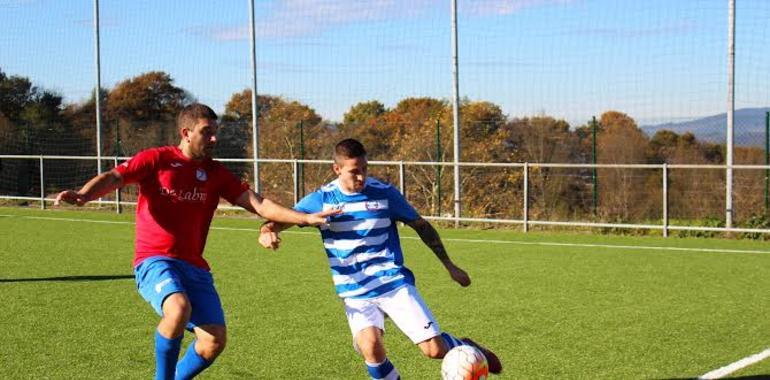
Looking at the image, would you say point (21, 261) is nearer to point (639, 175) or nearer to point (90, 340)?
point (90, 340)

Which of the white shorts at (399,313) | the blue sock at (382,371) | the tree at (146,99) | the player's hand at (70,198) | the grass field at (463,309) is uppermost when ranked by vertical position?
the tree at (146,99)

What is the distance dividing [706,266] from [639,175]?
617 centimetres

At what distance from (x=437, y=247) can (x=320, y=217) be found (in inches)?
35.9

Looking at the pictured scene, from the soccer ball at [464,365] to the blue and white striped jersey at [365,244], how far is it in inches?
21.2

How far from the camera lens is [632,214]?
17734 millimetres

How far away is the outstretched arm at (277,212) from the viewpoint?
552cm

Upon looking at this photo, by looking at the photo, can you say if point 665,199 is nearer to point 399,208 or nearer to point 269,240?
point 399,208

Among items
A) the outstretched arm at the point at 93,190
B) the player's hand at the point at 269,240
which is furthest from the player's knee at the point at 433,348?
the outstretched arm at the point at 93,190

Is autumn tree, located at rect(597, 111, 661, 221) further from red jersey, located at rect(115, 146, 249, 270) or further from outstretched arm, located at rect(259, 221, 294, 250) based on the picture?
red jersey, located at rect(115, 146, 249, 270)

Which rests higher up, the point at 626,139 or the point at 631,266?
the point at 626,139

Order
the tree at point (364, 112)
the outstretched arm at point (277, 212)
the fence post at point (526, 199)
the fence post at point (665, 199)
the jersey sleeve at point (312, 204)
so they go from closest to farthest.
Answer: the outstretched arm at point (277, 212) < the jersey sleeve at point (312, 204) < the fence post at point (665, 199) < the fence post at point (526, 199) < the tree at point (364, 112)

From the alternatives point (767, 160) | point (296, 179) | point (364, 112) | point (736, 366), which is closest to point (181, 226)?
point (736, 366)

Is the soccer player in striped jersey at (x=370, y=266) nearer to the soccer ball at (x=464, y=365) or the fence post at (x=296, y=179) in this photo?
the soccer ball at (x=464, y=365)

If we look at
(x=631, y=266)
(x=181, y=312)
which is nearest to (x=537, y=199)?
(x=631, y=266)
